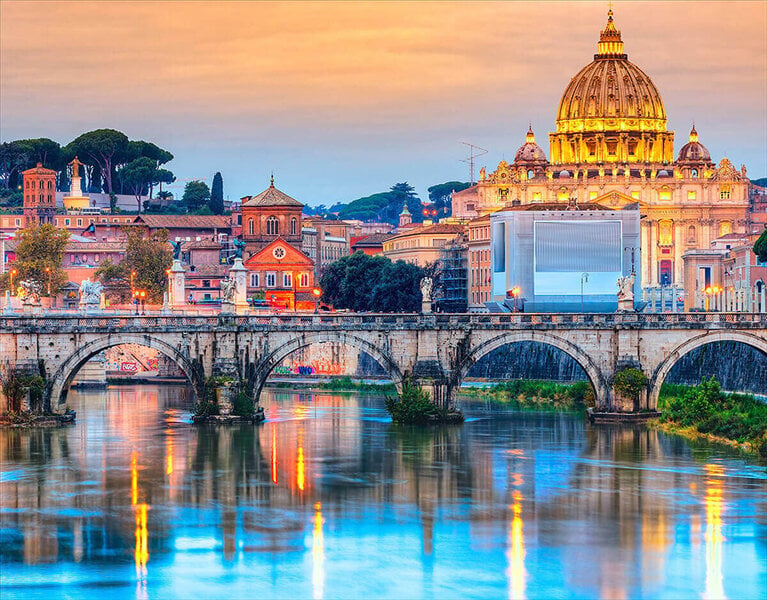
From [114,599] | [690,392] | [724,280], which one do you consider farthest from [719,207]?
[114,599]

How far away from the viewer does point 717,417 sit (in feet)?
224

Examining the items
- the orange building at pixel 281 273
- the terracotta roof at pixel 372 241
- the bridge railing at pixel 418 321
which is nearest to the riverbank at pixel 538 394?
the bridge railing at pixel 418 321

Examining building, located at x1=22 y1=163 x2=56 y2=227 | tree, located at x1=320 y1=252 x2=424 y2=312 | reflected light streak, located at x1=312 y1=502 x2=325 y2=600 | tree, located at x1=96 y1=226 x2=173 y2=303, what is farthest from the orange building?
reflected light streak, located at x1=312 y1=502 x2=325 y2=600

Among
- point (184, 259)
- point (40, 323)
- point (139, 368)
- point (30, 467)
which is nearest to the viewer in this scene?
point (30, 467)

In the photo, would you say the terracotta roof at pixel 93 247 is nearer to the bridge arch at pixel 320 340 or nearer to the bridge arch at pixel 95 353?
the bridge arch at pixel 95 353

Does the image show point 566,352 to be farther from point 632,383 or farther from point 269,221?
point 269,221

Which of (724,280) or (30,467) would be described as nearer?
(30,467)

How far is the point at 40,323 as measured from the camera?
69.9m

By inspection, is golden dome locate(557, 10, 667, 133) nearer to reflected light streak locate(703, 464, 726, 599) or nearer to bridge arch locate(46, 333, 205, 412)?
bridge arch locate(46, 333, 205, 412)

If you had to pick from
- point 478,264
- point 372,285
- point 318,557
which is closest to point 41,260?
point 372,285

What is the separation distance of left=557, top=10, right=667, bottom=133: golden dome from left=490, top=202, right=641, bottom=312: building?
190 ft

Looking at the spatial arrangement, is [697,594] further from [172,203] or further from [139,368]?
[172,203]

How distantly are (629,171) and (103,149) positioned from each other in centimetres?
5300

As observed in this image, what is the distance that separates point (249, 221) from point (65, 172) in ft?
168
